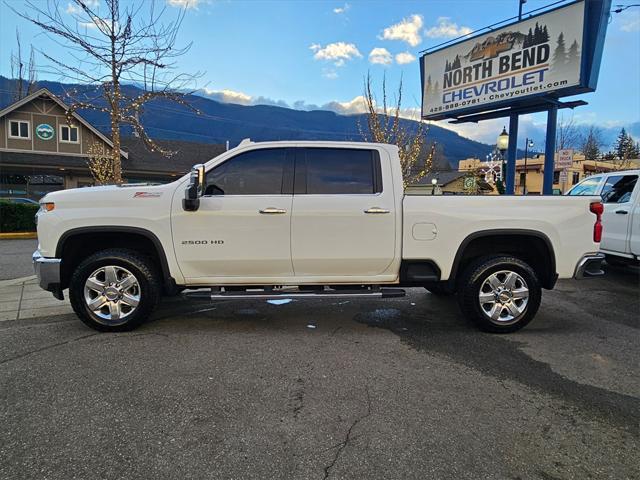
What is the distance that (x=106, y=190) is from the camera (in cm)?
459

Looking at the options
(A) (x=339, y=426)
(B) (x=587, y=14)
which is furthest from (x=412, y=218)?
(B) (x=587, y=14)

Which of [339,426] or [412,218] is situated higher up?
[412,218]

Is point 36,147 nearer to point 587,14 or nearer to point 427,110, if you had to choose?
point 427,110

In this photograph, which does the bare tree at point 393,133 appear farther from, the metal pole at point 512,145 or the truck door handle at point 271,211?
the truck door handle at point 271,211

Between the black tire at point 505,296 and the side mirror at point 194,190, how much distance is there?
9.76ft

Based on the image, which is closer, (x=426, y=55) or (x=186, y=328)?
(x=186, y=328)

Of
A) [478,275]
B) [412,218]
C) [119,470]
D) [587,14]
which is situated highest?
[587,14]

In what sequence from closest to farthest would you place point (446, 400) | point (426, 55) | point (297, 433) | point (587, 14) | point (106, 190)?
1. point (297, 433)
2. point (446, 400)
3. point (106, 190)
4. point (587, 14)
5. point (426, 55)

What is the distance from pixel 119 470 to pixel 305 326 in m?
2.79

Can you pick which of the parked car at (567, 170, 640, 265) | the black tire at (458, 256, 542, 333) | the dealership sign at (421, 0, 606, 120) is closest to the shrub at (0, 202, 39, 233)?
the dealership sign at (421, 0, 606, 120)

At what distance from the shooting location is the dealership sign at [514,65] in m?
11.3

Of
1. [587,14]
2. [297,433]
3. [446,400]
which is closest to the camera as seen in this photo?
[297,433]

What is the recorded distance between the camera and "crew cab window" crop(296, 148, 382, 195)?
4730mm

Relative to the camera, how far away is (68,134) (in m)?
28.1
